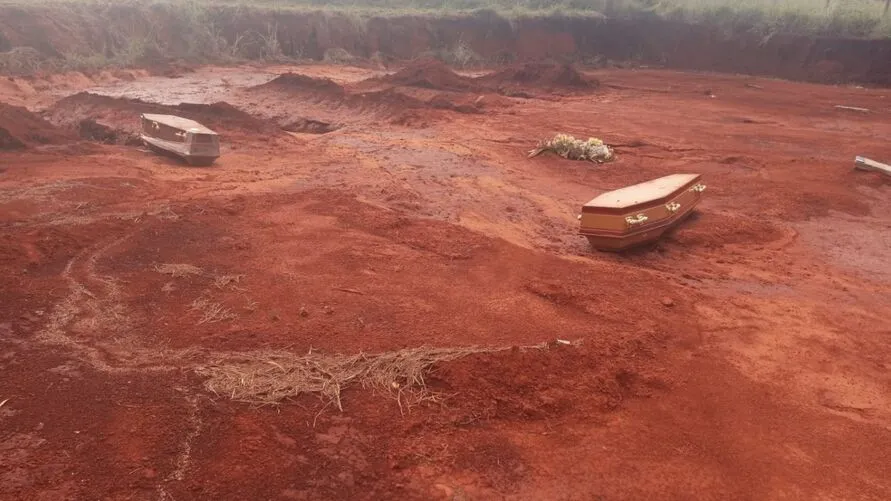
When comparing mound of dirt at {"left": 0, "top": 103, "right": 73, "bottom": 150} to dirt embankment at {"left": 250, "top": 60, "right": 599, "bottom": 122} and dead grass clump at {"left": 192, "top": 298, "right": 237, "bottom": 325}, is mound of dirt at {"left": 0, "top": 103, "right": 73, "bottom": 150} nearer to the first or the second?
dirt embankment at {"left": 250, "top": 60, "right": 599, "bottom": 122}

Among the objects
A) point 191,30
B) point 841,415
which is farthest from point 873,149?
point 191,30

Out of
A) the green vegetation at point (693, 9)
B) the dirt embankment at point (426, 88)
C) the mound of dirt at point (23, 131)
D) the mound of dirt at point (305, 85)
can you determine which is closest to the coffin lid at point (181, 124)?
the mound of dirt at point (23, 131)

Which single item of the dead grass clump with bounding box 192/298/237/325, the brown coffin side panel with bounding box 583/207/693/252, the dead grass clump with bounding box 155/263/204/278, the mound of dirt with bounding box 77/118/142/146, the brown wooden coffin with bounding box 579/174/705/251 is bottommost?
the mound of dirt with bounding box 77/118/142/146

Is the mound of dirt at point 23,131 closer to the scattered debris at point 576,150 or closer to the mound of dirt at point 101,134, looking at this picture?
the mound of dirt at point 101,134

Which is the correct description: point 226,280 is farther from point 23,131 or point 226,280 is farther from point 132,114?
point 132,114

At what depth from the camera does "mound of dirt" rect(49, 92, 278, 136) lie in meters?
11.5

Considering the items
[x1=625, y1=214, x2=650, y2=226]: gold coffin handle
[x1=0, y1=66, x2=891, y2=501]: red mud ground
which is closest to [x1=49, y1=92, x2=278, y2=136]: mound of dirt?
[x1=0, y1=66, x2=891, y2=501]: red mud ground

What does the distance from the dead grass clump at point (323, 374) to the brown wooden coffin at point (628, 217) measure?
2.60m

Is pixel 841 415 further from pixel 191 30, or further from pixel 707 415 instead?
pixel 191 30

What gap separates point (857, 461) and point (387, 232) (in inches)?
177

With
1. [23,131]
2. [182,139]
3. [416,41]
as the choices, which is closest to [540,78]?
[416,41]

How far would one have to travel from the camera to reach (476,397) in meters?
3.69

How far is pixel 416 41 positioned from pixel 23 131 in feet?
59.0

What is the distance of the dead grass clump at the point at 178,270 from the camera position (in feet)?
17.0
